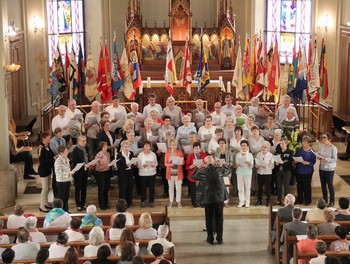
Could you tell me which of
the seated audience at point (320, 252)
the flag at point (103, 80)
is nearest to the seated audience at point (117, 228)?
the seated audience at point (320, 252)

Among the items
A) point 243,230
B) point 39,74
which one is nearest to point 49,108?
point 39,74

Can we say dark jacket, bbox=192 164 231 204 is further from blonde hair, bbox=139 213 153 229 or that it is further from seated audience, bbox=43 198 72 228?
seated audience, bbox=43 198 72 228

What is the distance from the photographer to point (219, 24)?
83.9ft

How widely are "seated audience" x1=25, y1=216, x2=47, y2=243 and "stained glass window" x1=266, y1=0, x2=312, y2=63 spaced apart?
50.0ft

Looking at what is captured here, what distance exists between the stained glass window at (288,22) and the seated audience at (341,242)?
14.7 metres

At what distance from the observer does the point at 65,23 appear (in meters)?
25.5

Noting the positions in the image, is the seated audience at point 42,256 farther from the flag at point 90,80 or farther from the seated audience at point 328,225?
the flag at point 90,80

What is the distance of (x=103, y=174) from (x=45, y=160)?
119 cm

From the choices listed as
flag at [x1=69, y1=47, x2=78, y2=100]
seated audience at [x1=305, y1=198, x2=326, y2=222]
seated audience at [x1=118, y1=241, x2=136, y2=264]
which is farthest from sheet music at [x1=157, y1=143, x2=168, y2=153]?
seated audience at [x1=118, y1=241, x2=136, y2=264]

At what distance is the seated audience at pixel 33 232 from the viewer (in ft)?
37.9

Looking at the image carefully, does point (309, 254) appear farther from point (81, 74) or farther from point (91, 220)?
point (81, 74)

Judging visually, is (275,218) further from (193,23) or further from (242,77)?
(193,23)

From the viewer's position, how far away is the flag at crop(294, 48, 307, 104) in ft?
66.8

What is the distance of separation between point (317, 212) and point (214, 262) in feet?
6.38
